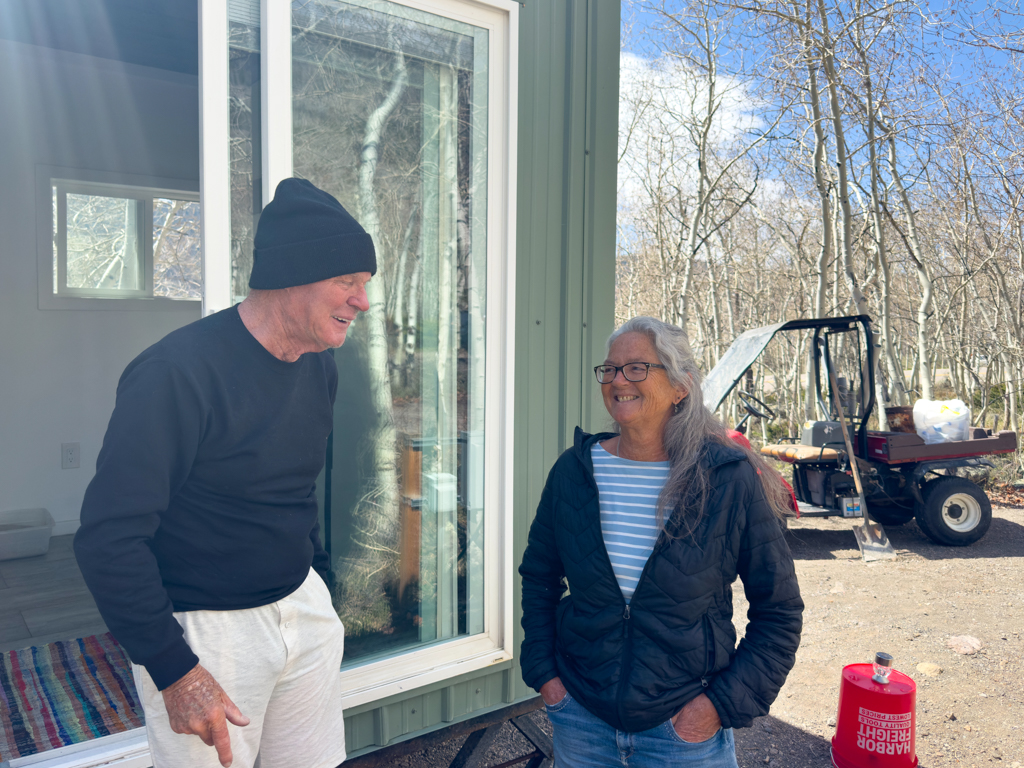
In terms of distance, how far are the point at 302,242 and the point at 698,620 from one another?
3.65 ft

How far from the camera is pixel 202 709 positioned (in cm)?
129

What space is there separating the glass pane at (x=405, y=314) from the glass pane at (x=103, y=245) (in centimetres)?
405

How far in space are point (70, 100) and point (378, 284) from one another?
4240 millimetres

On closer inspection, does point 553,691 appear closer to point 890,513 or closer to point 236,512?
point 236,512

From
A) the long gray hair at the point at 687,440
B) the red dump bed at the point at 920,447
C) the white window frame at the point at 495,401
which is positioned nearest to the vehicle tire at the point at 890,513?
the red dump bed at the point at 920,447

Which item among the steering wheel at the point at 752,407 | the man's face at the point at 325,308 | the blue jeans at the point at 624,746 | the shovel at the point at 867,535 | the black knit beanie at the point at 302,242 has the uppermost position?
the black knit beanie at the point at 302,242

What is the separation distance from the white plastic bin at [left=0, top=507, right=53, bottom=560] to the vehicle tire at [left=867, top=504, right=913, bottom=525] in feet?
20.8

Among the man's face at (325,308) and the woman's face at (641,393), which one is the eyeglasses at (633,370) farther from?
the man's face at (325,308)

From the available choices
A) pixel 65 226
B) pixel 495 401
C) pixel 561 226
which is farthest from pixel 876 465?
pixel 65 226

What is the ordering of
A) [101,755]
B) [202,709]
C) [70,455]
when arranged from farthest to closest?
1. [70,455]
2. [101,755]
3. [202,709]

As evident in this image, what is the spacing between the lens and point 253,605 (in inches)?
56.9

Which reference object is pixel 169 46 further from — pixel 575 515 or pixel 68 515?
pixel 575 515

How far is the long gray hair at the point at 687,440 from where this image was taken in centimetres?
156

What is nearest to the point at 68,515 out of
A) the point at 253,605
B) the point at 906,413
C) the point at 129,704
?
the point at 129,704
